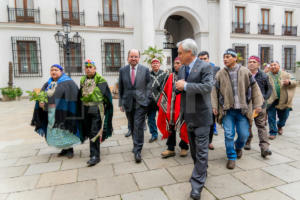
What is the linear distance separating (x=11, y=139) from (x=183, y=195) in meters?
4.69

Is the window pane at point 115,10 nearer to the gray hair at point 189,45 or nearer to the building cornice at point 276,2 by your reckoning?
the building cornice at point 276,2

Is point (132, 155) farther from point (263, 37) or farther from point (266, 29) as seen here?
point (266, 29)

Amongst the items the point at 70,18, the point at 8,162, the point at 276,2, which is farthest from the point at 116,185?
the point at 276,2

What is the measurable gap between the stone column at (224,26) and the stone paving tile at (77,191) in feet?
48.0

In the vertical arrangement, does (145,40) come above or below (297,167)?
above

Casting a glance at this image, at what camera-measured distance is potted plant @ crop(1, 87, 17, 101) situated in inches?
481

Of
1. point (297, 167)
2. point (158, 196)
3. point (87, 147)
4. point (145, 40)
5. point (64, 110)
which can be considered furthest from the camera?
point (145, 40)

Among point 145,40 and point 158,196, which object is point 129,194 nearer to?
point 158,196

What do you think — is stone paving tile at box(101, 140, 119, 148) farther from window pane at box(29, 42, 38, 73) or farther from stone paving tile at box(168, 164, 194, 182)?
window pane at box(29, 42, 38, 73)

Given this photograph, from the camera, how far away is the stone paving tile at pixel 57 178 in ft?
9.77

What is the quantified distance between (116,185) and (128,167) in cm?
60

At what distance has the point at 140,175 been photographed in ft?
10.2

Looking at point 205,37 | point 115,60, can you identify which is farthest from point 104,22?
point 205,37

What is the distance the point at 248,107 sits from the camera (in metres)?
3.29
